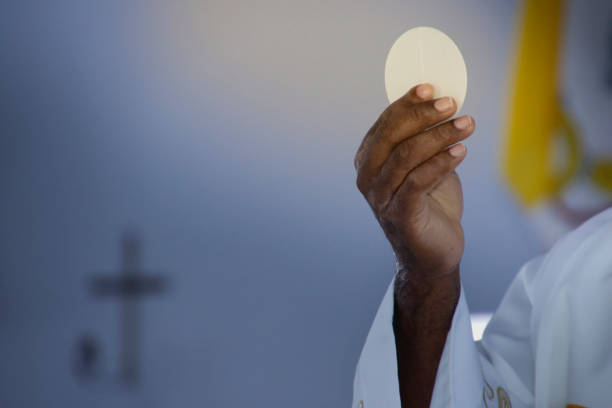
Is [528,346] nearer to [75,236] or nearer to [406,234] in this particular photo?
[406,234]

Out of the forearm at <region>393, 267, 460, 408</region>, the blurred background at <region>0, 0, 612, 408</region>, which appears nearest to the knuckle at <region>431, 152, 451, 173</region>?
the forearm at <region>393, 267, 460, 408</region>

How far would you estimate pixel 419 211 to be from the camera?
684 millimetres

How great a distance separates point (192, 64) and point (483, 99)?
3.28 ft

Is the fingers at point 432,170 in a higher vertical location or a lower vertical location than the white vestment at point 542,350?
higher

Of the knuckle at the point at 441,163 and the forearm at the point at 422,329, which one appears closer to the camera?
the knuckle at the point at 441,163

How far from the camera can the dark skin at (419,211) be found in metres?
0.62

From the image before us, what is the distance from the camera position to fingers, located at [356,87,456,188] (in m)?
0.60

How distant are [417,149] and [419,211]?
0.30 feet

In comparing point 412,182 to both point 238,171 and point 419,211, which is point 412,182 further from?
point 238,171

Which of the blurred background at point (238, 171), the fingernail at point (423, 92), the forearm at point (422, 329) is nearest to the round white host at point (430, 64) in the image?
the fingernail at point (423, 92)

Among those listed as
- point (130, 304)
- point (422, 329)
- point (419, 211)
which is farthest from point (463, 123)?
point (130, 304)

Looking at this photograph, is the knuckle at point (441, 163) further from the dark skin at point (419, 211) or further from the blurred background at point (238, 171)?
the blurred background at point (238, 171)

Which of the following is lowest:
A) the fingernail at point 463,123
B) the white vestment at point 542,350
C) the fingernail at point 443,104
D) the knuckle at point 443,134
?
the white vestment at point 542,350

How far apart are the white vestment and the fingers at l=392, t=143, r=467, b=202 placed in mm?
256
